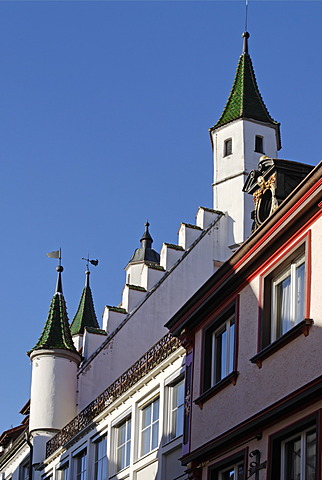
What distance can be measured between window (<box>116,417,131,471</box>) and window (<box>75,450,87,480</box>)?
9.74 feet

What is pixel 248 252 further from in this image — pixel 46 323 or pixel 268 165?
pixel 46 323

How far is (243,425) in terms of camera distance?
2030 cm

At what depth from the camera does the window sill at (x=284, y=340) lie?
1867 centimetres

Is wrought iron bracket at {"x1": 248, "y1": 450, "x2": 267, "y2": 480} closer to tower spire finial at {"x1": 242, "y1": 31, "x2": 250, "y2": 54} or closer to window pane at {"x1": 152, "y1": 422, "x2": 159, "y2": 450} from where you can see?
window pane at {"x1": 152, "y1": 422, "x2": 159, "y2": 450}

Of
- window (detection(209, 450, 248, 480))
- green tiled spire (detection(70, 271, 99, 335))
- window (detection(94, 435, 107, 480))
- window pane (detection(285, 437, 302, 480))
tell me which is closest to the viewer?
window pane (detection(285, 437, 302, 480))

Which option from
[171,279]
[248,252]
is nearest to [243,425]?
[248,252]

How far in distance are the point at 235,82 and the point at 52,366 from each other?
47.8 feet

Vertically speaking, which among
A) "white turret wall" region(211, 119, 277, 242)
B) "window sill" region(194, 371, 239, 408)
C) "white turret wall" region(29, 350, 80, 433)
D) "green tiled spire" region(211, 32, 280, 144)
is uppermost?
"green tiled spire" region(211, 32, 280, 144)

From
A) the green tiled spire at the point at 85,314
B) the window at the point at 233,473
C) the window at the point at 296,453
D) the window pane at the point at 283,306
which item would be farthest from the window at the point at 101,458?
the green tiled spire at the point at 85,314

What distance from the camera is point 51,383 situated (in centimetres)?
4319

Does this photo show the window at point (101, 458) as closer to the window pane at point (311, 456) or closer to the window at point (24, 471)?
the window at point (24, 471)

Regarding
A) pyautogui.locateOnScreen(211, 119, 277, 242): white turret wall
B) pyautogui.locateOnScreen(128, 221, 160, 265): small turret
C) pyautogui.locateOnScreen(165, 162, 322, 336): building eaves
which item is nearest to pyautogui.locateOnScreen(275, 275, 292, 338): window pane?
pyautogui.locateOnScreen(165, 162, 322, 336): building eaves

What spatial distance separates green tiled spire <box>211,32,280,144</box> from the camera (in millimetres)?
46781

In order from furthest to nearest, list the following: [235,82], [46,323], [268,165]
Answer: [235,82], [46,323], [268,165]
